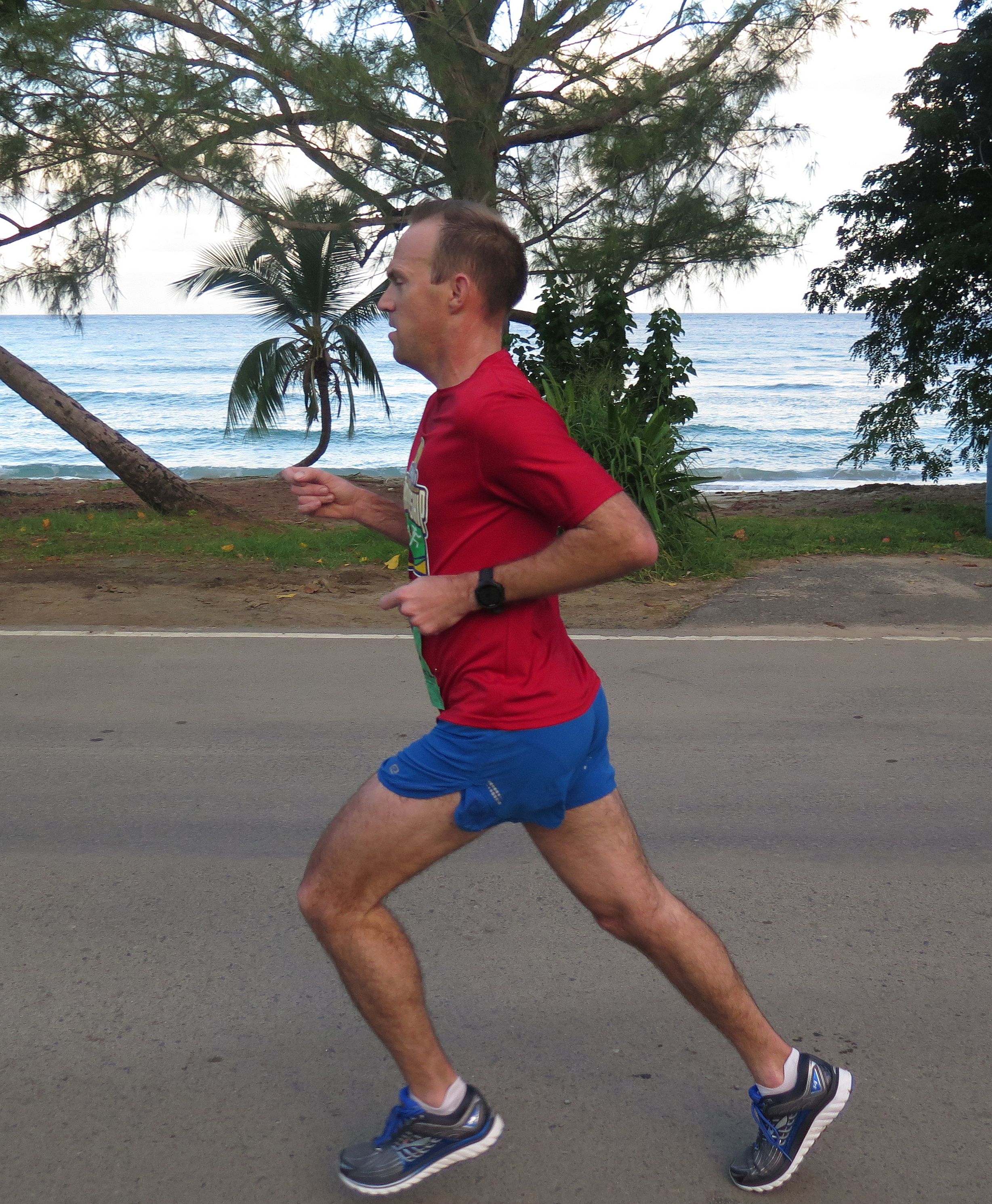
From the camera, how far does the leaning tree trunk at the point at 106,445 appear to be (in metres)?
13.5

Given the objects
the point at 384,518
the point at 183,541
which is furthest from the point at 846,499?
the point at 384,518

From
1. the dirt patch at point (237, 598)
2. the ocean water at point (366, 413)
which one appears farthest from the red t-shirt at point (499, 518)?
the ocean water at point (366, 413)

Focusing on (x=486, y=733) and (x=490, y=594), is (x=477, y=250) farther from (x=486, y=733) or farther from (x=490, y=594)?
(x=486, y=733)

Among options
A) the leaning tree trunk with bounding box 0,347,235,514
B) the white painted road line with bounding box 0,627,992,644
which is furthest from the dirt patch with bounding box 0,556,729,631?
the leaning tree trunk with bounding box 0,347,235,514

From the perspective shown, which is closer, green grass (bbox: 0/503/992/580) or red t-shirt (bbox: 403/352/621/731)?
red t-shirt (bbox: 403/352/621/731)

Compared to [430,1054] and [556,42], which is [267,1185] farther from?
[556,42]

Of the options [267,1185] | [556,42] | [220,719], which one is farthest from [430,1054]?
[556,42]

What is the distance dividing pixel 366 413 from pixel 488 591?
38.4 meters

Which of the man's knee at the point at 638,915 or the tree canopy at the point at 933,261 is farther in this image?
the tree canopy at the point at 933,261

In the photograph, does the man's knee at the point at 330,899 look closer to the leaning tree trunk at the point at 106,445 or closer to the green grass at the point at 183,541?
the green grass at the point at 183,541

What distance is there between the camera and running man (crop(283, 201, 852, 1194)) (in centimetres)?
230

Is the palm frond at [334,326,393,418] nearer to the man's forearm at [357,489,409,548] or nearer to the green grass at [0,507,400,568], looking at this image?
the green grass at [0,507,400,568]

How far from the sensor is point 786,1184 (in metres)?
2.66

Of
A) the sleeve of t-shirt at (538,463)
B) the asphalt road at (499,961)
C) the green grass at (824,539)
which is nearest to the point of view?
the sleeve of t-shirt at (538,463)
